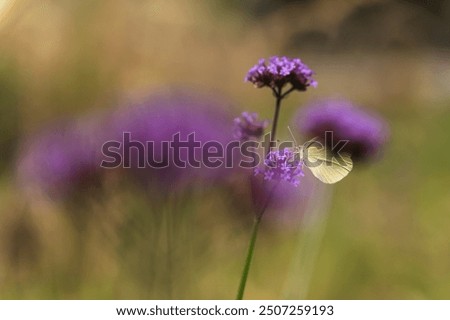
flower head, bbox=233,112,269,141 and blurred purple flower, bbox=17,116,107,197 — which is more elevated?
flower head, bbox=233,112,269,141

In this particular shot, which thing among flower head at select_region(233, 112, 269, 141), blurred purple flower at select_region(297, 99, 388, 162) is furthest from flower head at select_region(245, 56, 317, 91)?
blurred purple flower at select_region(297, 99, 388, 162)

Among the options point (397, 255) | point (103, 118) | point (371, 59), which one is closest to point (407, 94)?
point (371, 59)

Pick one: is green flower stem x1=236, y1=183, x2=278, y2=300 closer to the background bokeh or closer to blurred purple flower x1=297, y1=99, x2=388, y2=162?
the background bokeh

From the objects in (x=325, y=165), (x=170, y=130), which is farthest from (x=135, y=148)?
(x=325, y=165)

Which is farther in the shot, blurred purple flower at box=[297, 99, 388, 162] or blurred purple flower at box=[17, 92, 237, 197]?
blurred purple flower at box=[297, 99, 388, 162]

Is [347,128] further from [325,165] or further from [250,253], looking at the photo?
[250,253]

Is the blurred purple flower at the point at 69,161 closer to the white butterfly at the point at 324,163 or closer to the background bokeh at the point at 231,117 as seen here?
the background bokeh at the point at 231,117

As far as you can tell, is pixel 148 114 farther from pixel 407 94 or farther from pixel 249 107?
pixel 407 94
